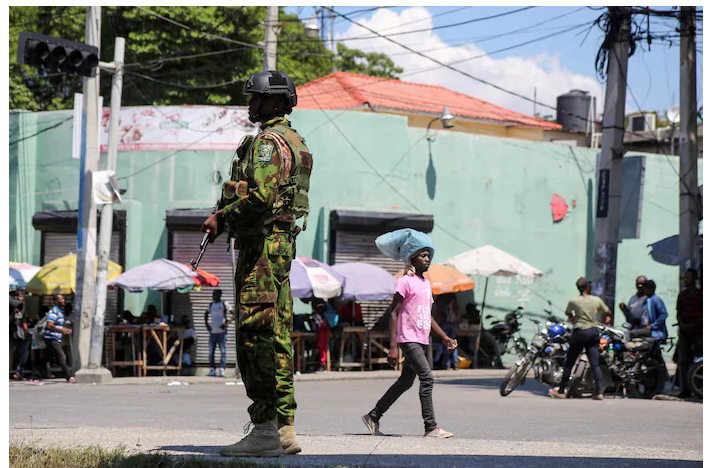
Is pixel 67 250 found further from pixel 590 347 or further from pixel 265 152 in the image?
pixel 265 152

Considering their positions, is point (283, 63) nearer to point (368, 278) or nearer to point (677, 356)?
point (368, 278)

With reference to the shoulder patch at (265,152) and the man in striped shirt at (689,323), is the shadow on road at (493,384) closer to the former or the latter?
the man in striped shirt at (689,323)

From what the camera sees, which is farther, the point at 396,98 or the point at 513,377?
the point at 396,98

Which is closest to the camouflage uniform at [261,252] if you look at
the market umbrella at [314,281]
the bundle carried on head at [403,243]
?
the bundle carried on head at [403,243]

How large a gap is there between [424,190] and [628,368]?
1141 cm

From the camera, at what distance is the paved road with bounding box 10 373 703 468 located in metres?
6.75

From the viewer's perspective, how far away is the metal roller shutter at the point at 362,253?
84.1 ft

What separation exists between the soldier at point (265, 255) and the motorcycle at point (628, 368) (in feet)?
34.1

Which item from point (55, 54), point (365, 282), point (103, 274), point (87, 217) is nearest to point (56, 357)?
point (103, 274)

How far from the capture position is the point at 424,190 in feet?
88.4

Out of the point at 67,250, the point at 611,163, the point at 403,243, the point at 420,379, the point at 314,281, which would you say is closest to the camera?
the point at 420,379

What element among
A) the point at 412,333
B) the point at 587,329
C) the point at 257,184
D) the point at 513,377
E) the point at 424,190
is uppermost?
the point at 424,190

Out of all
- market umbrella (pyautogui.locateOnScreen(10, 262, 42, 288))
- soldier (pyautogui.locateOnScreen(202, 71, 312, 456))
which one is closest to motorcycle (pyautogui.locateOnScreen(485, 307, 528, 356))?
market umbrella (pyautogui.locateOnScreen(10, 262, 42, 288))

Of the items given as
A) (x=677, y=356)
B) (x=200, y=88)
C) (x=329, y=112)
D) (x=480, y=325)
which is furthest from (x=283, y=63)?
(x=677, y=356)
